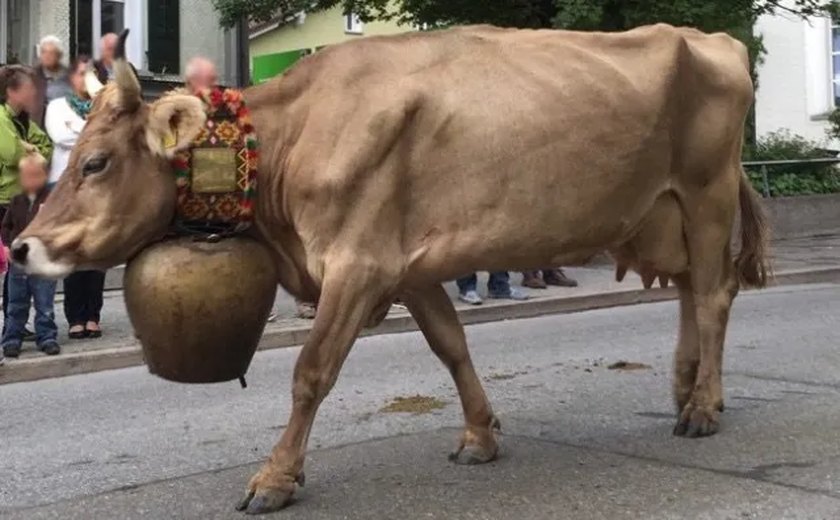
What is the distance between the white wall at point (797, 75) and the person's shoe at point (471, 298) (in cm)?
1599

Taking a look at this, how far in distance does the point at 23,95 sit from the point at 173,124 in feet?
16.5

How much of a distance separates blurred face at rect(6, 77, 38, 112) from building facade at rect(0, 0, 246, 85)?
9727 millimetres

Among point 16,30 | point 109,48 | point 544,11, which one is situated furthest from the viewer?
point 16,30

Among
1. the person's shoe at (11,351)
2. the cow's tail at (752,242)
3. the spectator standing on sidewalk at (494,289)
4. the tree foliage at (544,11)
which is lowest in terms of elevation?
the person's shoe at (11,351)

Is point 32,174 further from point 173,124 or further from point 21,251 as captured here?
Answer: point 173,124

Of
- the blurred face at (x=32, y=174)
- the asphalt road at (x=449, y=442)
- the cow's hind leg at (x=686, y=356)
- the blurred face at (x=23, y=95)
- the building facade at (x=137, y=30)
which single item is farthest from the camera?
the building facade at (x=137, y=30)

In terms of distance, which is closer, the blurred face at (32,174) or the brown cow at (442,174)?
the brown cow at (442,174)

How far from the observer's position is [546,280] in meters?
13.7

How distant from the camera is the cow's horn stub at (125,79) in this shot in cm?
441

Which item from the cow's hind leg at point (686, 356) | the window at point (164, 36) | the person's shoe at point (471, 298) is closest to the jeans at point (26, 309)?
the person's shoe at point (471, 298)

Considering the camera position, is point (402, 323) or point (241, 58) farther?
point (241, 58)

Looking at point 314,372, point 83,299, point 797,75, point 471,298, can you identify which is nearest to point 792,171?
point 797,75

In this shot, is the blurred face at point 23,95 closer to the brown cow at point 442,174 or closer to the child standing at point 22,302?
the child standing at point 22,302

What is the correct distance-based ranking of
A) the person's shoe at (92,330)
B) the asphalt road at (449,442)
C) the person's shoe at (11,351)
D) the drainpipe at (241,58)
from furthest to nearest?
the drainpipe at (241,58) → the person's shoe at (92,330) → the person's shoe at (11,351) → the asphalt road at (449,442)
